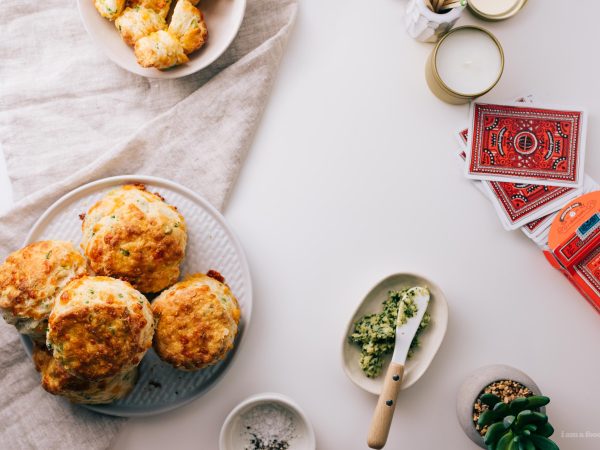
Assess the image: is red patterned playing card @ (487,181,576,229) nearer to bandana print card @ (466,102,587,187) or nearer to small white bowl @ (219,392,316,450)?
bandana print card @ (466,102,587,187)

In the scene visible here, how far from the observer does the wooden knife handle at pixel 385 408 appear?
5.87 feet

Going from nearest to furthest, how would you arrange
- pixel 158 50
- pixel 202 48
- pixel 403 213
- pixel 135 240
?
pixel 135 240 → pixel 158 50 → pixel 202 48 → pixel 403 213

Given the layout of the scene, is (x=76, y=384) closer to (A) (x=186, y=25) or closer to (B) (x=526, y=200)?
(A) (x=186, y=25)

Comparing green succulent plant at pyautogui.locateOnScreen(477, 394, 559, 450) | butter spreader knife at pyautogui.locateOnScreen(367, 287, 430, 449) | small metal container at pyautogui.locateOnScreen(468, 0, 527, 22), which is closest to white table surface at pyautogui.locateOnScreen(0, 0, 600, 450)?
small metal container at pyautogui.locateOnScreen(468, 0, 527, 22)

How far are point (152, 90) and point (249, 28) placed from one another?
419 mm

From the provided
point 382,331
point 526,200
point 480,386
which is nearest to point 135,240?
point 382,331

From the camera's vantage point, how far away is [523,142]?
201 centimetres

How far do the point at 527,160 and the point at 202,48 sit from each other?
4.03ft

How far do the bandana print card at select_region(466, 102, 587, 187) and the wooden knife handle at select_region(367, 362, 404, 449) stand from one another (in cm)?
76

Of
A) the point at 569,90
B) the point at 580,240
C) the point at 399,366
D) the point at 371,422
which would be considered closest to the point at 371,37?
the point at 569,90

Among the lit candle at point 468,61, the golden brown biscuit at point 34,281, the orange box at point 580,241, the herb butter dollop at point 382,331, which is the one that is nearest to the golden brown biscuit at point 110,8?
the golden brown biscuit at point 34,281

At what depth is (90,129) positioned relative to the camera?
1992 mm

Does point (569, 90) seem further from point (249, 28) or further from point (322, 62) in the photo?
point (249, 28)

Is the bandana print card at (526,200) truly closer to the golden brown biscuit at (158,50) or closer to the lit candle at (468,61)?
the lit candle at (468,61)
